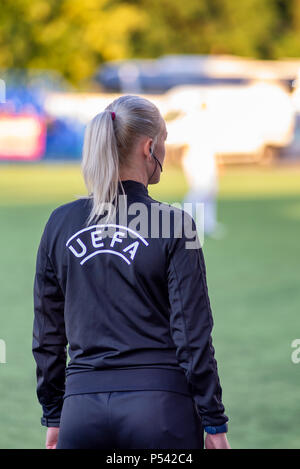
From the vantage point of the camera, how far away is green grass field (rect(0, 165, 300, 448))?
529 cm

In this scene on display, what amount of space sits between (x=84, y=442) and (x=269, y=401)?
3281 millimetres

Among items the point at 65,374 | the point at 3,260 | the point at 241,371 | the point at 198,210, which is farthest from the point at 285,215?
the point at 65,374

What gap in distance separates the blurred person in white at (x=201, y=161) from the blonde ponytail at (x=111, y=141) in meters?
10.8

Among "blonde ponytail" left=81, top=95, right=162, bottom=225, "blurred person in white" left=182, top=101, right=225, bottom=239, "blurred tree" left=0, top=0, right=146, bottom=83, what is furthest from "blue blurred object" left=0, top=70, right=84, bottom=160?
"blonde ponytail" left=81, top=95, right=162, bottom=225

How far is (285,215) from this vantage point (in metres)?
16.8

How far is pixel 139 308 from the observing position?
101 inches

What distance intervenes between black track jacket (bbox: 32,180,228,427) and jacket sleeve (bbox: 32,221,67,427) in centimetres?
13

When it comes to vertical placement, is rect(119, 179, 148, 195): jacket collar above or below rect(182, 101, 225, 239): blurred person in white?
below

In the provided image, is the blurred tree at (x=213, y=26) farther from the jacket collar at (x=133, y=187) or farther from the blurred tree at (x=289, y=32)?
the jacket collar at (x=133, y=187)

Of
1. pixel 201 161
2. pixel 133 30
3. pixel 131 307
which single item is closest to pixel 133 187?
pixel 131 307

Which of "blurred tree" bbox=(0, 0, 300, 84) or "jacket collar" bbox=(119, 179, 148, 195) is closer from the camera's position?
"jacket collar" bbox=(119, 179, 148, 195)

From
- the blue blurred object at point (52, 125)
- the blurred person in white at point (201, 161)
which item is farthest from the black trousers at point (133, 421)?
the blue blurred object at point (52, 125)

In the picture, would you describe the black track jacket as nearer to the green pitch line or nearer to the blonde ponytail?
the blonde ponytail

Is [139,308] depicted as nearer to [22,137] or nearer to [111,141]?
[111,141]
